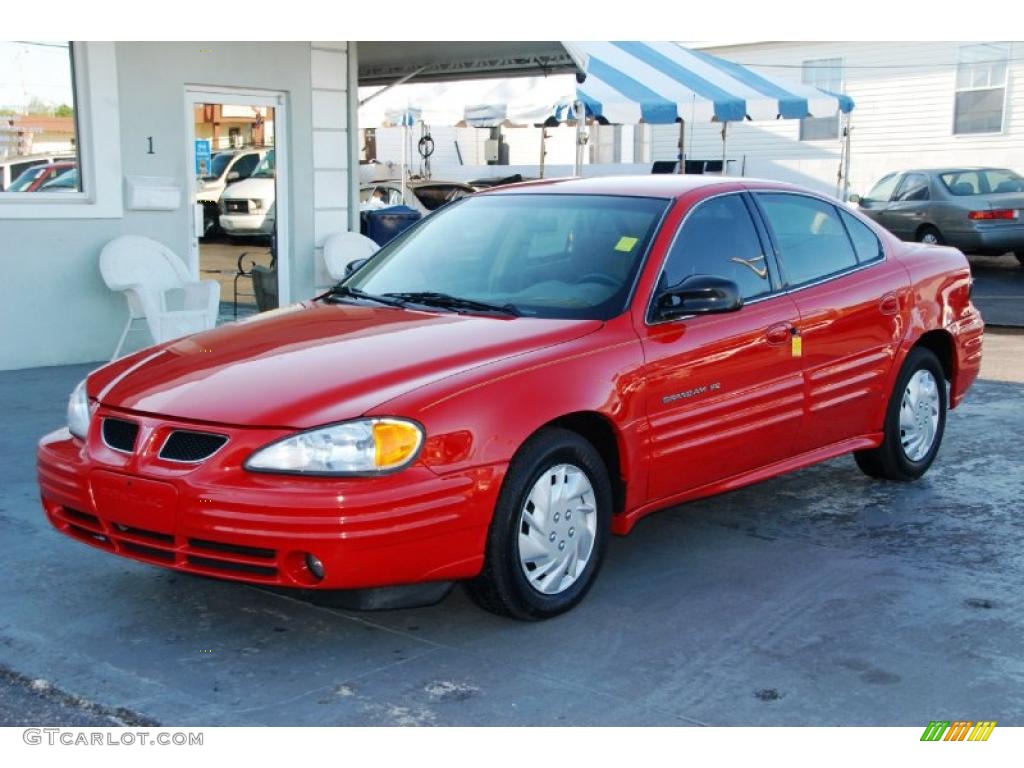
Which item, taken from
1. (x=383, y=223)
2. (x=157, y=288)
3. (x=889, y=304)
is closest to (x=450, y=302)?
(x=889, y=304)

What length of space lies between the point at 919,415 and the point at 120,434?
13.5ft

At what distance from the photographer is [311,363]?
446 cm

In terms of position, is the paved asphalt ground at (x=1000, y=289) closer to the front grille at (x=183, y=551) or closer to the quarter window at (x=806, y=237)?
the quarter window at (x=806, y=237)

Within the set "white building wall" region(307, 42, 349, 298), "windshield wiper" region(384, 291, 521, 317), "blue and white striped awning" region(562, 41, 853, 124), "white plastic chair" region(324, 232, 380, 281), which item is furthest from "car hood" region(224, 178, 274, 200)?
"windshield wiper" region(384, 291, 521, 317)

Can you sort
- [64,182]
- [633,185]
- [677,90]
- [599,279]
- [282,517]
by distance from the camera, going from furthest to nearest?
[677,90] < [64,182] < [633,185] < [599,279] < [282,517]

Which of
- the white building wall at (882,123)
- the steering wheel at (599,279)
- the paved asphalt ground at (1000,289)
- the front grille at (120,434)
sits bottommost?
the paved asphalt ground at (1000,289)

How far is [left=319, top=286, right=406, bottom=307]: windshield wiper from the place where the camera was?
5.32 m

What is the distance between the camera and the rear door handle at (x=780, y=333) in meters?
5.43

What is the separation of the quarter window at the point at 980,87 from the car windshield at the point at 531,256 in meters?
19.8

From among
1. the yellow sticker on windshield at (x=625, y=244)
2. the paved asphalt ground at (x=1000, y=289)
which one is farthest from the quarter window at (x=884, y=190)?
the yellow sticker on windshield at (x=625, y=244)

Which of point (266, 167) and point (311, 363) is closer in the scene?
point (311, 363)

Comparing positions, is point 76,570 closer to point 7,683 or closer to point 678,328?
point 7,683

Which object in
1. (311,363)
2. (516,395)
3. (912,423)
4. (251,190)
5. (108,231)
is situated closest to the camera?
(516,395)

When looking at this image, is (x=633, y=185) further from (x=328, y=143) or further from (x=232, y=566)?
(x=328, y=143)
